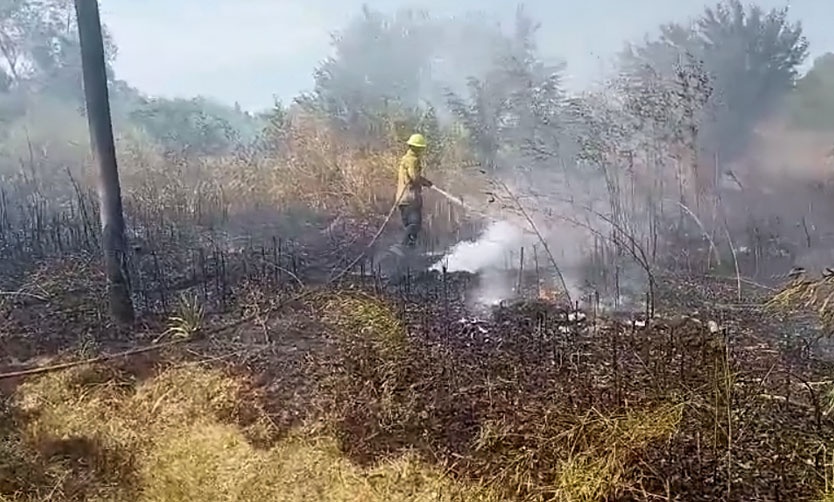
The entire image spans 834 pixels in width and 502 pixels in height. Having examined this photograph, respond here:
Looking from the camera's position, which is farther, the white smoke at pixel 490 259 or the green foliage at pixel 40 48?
the green foliage at pixel 40 48

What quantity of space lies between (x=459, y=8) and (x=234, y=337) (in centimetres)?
524

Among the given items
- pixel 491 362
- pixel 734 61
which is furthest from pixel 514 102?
pixel 491 362

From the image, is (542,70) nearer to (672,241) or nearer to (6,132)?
(672,241)

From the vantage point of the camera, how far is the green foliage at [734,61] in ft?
22.2

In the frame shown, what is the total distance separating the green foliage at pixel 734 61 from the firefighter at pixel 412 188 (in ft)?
9.37

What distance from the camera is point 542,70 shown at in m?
7.37

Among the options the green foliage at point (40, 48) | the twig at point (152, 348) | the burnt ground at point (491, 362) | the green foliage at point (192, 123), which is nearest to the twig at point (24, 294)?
the burnt ground at point (491, 362)

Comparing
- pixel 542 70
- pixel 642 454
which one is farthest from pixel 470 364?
pixel 542 70

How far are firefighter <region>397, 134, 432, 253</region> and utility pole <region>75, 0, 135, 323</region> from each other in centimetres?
195

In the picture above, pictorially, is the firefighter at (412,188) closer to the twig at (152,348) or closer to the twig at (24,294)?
the twig at (152,348)

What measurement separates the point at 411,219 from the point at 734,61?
385cm

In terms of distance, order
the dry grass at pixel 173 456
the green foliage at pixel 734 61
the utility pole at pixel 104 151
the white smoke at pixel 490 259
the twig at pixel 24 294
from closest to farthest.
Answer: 1. the dry grass at pixel 173 456
2. the utility pole at pixel 104 151
3. the twig at pixel 24 294
4. the white smoke at pixel 490 259
5. the green foliage at pixel 734 61

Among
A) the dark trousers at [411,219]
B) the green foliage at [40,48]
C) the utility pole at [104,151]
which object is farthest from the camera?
the green foliage at [40,48]

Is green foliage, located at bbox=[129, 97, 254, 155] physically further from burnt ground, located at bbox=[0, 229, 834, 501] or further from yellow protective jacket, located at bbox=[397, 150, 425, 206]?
burnt ground, located at bbox=[0, 229, 834, 501]
